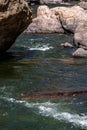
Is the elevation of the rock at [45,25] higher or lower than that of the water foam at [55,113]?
lower

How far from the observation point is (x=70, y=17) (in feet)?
123

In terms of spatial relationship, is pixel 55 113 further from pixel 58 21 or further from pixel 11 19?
pixel 58 21

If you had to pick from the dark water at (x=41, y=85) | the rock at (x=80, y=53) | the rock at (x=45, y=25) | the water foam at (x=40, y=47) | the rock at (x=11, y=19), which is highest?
the rock at (x=11, y=19)

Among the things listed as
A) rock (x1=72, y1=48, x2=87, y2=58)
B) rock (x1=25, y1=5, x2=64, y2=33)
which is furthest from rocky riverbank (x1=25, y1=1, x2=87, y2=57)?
rock (x1=72, y1=48, x2=87, y2=58)

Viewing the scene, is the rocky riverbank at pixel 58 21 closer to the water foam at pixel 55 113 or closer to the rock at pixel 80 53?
the rock at pixel 80 53

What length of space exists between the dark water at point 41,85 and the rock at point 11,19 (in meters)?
1.41

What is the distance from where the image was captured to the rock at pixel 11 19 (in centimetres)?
2362

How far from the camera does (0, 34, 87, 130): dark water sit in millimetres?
16141

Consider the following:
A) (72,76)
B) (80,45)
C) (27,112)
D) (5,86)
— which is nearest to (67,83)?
(72,76)

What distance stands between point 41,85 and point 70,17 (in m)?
17.8

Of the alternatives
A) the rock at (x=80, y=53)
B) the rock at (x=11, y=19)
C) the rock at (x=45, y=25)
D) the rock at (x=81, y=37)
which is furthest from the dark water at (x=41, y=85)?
the rock at (x=45, y=25)

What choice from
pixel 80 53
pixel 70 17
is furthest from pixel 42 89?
pixel 70 17

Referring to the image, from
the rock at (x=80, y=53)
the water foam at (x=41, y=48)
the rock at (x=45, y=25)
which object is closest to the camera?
the rock at (x=80, y=53)

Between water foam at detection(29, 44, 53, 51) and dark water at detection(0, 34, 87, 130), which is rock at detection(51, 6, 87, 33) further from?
water foam at detection(29, 44, 53, 51)
